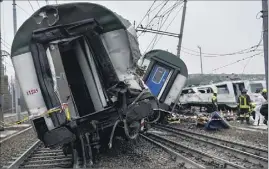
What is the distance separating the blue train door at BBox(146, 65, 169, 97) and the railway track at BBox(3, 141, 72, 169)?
17.6 feet

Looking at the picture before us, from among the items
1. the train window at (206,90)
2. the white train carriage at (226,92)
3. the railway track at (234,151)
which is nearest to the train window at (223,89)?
the white train carriage at (226,92)

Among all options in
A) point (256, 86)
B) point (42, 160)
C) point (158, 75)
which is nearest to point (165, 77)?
point (158, 75)

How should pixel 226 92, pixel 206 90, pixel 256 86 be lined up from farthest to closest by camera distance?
pixel 206 90, pixel 226 92, pixel 256 86

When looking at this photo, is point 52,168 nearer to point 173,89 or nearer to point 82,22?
point 82,22

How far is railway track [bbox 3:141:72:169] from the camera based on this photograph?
27.0 feet

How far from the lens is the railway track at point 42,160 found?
27.0ft

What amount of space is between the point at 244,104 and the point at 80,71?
1001 centimetres

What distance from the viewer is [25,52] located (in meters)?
7.25

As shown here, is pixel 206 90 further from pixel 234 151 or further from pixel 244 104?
pixel 234 151

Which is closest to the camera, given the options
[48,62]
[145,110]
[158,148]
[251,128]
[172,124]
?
[48,62]

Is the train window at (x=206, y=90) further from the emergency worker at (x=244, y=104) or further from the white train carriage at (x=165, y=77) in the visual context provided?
the white train carriage at (x=165, y=77)

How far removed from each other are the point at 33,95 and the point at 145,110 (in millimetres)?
2376

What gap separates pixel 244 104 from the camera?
52.1 ft

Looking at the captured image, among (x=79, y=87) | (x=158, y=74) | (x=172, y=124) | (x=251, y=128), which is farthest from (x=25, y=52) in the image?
(x=172, y=124)
